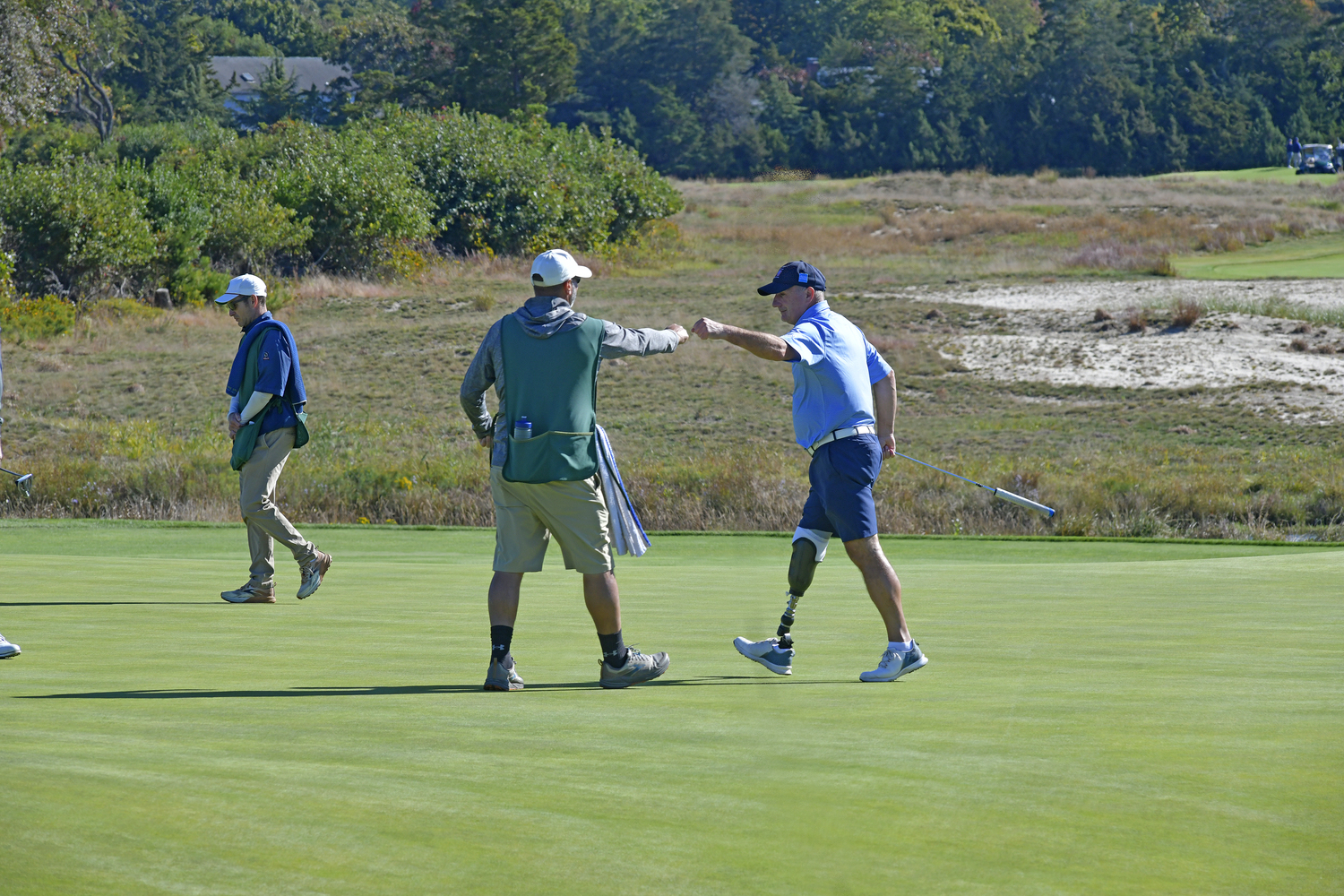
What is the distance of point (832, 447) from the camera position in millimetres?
7145

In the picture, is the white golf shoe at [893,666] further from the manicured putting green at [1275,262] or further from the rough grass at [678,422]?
the manicured putting green at [1275,262]

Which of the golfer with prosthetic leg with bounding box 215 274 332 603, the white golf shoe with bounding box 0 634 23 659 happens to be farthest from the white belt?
the golfer with prosthetic leg with bounding box 215 274 332 603

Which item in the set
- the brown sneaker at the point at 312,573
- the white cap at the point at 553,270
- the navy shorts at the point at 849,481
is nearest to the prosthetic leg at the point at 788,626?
the navy shorts at the point at 849,481

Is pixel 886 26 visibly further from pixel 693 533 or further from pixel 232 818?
pixel 232 818

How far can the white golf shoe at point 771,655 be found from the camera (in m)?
7.04

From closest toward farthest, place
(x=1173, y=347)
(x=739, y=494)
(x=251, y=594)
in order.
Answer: (x=251, y=594) < (x=739, y=494) < (x=1173, y=347)

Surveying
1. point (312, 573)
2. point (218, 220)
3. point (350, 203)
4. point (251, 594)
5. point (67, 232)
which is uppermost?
point (350, 203)

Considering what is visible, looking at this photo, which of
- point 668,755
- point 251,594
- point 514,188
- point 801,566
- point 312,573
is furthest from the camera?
point 514,188

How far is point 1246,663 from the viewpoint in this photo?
7.19 metres

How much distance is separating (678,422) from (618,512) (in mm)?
21925

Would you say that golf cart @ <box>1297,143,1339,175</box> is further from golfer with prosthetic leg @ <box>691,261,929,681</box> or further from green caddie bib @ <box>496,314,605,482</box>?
green caddie bib @ <box>496,314,605,482</box>

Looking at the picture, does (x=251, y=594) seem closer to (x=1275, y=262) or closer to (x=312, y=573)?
(x=312, y=573)

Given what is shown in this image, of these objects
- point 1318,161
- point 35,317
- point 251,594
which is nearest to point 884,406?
point 251,594

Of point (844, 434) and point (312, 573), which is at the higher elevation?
point (844, 434)
